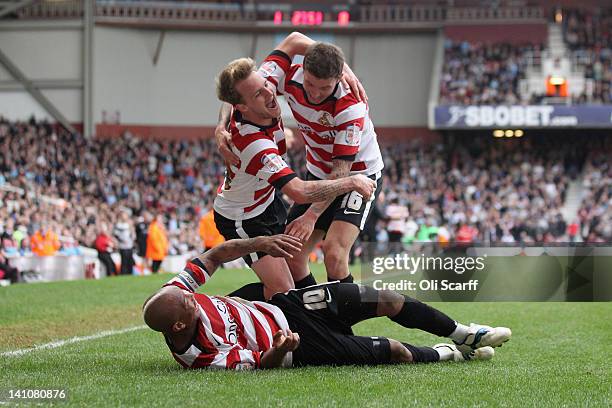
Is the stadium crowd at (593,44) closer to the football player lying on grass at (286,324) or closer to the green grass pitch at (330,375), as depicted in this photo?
the green grass pitch at (330,375)

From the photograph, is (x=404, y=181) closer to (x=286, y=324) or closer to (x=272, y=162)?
(x=272, y=162)

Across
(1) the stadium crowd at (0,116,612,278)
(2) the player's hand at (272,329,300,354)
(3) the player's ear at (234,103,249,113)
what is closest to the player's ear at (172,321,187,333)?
(2) the player's hand at (272,329,300,354)

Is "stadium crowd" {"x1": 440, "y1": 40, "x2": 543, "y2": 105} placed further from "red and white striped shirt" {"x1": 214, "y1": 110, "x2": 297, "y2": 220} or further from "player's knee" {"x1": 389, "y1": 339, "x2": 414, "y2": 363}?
"player's knee" {"x1": 389, "y1": 339, "x2": 414, "y2": 363}

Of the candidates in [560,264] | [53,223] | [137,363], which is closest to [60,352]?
[137,363]

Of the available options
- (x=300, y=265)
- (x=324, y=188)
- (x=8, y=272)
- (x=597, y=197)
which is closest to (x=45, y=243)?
(x=8, y=272)

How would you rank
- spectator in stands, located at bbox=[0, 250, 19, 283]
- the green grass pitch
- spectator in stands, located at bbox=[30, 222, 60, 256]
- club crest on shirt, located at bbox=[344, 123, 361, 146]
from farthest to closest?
1. spectator in stands, located at bbox=[30, 222, 60, 256]
2. spectator in stands, located at bbox=[0, 250, 19, 283]
3. club crest on shirt, located at bbox=[344, 123, 361, 146]
4. the green grass pitch

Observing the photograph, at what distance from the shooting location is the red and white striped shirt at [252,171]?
281 inches

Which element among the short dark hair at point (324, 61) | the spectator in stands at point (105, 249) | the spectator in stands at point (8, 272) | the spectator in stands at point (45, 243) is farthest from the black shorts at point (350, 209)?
the spectator in stands at point (105, 249)

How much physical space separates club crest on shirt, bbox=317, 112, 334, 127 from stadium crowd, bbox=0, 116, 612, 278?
1806 centimetres

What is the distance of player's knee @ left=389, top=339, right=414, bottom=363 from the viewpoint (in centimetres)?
692

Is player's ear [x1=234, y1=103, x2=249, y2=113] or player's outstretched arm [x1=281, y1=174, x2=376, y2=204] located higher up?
player's ear [x1=234, y1=103, x2=249, y2=113]

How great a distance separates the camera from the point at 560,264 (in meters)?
15.6

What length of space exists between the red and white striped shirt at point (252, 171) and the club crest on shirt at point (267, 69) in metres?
0.38

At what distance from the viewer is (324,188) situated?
7.19 metres
